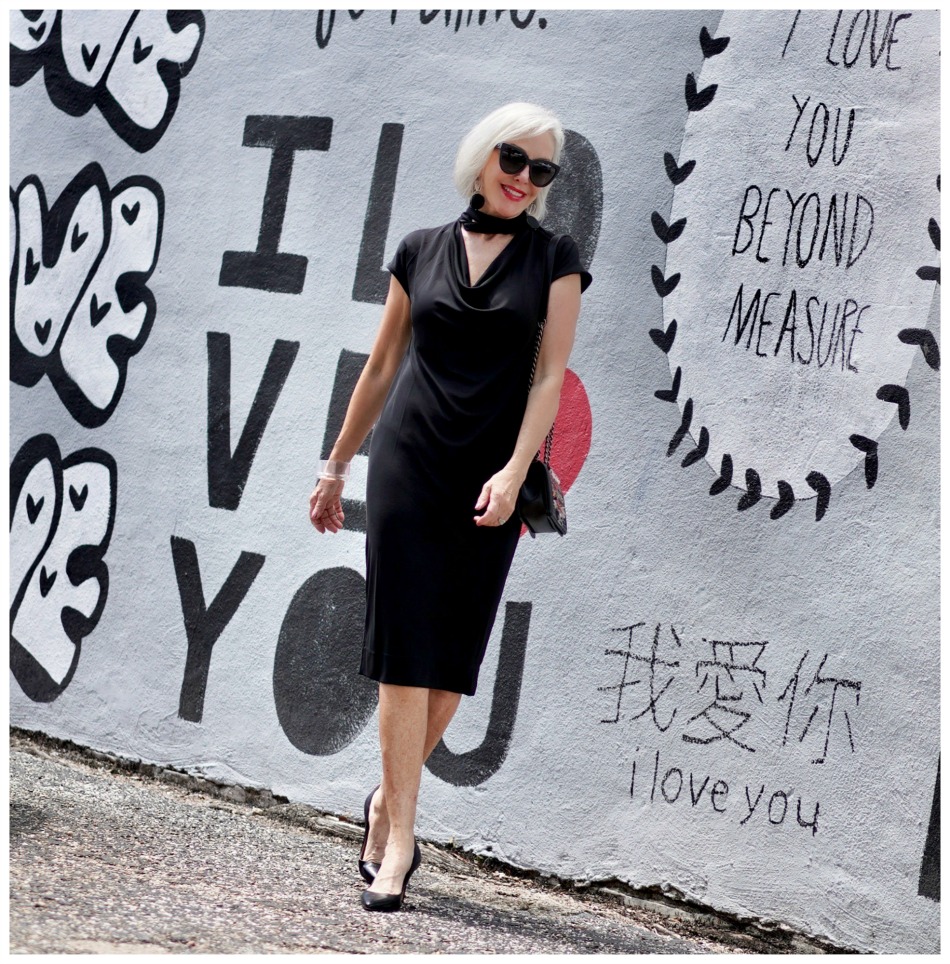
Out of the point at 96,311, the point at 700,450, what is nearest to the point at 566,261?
the point at 700,450

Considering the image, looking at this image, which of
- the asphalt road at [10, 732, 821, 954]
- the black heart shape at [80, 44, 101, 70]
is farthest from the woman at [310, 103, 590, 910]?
the black heart shape at [80, 44, 101, 70]

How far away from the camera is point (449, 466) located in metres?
3.05

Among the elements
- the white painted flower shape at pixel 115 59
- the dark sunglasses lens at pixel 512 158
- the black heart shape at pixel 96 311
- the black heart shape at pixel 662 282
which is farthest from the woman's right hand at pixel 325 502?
the white painted flower shape at pixel 115 59

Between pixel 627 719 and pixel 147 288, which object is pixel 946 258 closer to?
pixel 627 719

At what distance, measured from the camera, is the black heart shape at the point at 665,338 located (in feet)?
11.8

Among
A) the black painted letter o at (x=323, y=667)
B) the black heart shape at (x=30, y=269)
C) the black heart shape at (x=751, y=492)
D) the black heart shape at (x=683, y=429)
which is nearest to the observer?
the black heart shape at (x=751, y=492)

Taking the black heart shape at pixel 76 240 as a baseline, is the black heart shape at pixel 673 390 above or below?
below

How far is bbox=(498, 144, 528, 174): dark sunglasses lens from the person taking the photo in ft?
9.97

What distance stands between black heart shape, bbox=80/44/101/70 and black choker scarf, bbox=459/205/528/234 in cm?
227

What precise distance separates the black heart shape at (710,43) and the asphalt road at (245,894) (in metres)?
2.40

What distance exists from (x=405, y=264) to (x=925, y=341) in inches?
53.8

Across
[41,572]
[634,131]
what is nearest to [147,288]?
[41,572]

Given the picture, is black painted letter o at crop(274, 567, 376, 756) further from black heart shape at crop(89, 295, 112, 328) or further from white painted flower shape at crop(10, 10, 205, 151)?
white painted flower shape at crop(10, 10, 205, 151)

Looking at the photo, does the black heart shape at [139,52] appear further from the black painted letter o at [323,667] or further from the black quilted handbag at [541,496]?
the black quilted handbag at [541,496]
